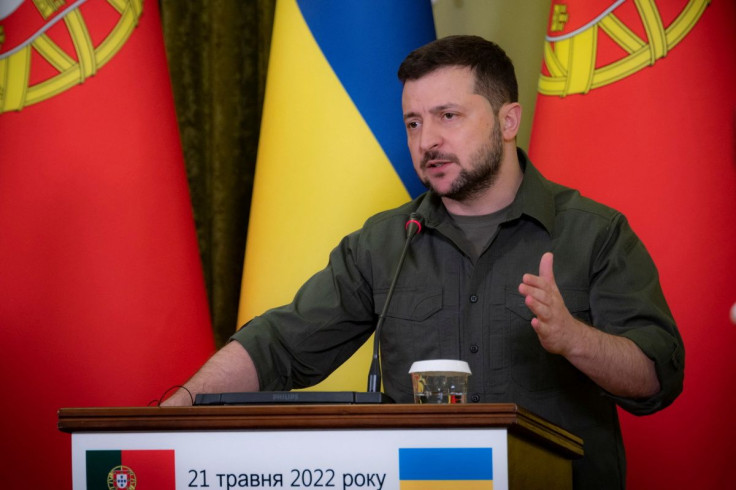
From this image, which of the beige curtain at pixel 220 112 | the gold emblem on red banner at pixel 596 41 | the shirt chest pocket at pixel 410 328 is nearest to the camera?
the shirt chest pocket at pixel 410 328

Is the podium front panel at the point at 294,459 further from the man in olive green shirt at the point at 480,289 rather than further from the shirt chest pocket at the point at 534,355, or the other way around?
the shirt chest pocket at the point at 534,355

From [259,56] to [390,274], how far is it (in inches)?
53.3

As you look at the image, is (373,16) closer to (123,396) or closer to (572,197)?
(572,197)

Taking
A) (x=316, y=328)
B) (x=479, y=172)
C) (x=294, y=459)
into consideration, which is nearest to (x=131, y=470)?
(x=294, y=459)

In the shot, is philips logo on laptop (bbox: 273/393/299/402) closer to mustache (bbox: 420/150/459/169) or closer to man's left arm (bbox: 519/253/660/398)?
man's left arm (bbox: 519/253/660/398)

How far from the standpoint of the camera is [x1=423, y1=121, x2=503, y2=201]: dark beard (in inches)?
89.6

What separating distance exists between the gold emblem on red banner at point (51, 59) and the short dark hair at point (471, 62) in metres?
0.94

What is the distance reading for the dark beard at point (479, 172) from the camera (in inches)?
89.6

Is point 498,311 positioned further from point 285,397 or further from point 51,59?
point 51,59

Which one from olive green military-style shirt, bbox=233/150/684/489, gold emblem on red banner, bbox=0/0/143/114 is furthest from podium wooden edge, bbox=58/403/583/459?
gold emblem on red banner, bbox=0/0/143/114

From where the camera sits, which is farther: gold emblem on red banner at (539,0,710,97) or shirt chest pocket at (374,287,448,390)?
gold emblem on red banner at (539,0,710,97)

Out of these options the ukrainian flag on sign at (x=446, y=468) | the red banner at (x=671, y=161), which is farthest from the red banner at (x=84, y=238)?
the ukrainian flag on sign at (x=446, y=468)

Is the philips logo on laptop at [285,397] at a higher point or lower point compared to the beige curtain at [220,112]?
lower

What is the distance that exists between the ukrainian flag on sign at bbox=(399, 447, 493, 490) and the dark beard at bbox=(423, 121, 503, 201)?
110cm
